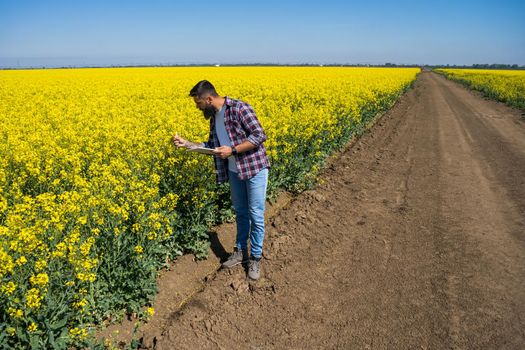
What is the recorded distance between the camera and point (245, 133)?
4.17m

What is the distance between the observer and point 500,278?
4.65 m

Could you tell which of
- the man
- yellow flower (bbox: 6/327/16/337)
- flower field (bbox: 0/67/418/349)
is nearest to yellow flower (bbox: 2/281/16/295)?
flower field (bbox: 0/67/418/349)

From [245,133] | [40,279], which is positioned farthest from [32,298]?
[245,133]

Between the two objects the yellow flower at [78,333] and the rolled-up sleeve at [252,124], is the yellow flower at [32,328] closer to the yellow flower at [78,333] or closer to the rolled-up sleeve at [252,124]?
the yellow flower at [78,333]

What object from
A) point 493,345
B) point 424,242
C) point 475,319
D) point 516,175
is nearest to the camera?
point 493,345

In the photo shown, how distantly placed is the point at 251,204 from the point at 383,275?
190 cm

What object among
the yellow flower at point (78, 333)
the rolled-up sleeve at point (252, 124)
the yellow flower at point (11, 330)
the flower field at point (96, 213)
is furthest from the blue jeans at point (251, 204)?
the yellow flower at point (11, 330)

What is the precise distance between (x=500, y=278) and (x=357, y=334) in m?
2.18

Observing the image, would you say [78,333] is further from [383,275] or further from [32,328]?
[383,275]

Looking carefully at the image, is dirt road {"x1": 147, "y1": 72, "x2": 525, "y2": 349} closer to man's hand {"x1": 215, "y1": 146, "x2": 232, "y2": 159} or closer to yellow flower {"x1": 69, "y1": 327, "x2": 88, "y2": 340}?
yellow flower {"x1": 69, "y1": 327, "x2": 88, "y2": 340}

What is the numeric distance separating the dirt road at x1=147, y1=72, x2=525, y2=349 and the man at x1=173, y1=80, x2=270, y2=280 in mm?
539

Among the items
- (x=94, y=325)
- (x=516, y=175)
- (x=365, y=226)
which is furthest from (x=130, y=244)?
(x=516, y=175)

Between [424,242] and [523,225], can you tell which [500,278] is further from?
[523,225]

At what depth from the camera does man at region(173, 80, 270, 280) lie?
406 centimetres
